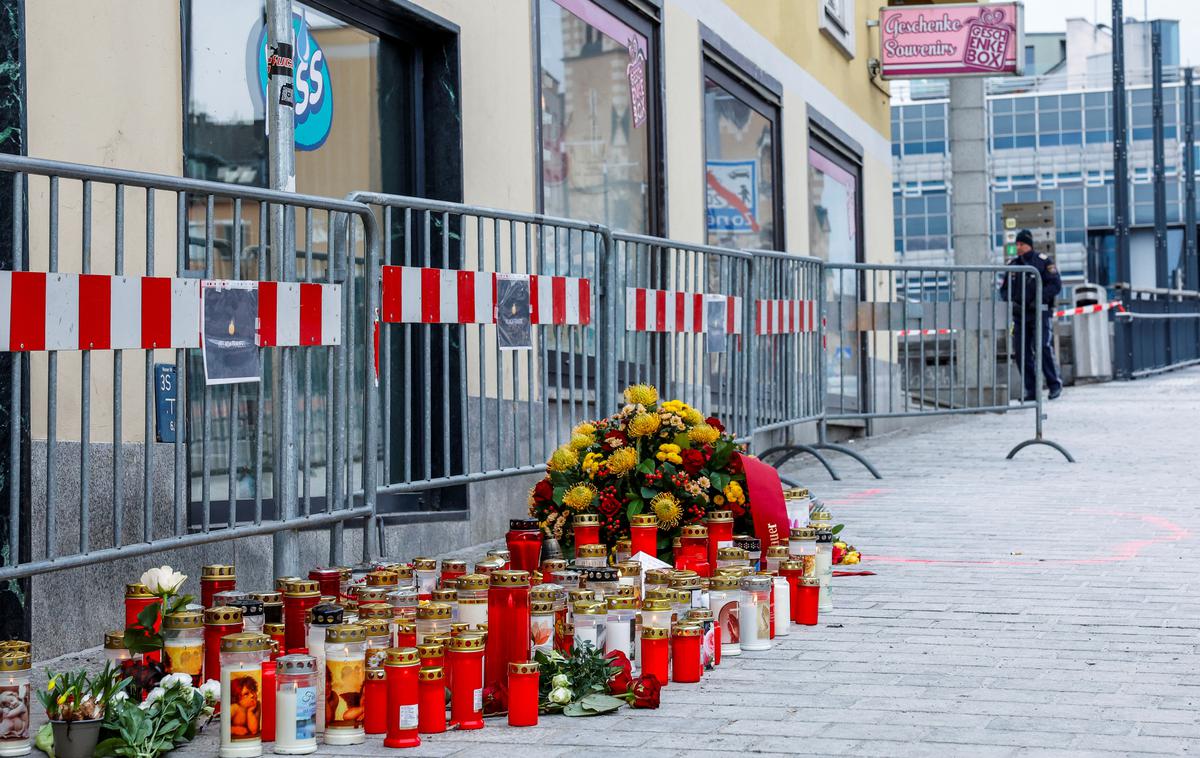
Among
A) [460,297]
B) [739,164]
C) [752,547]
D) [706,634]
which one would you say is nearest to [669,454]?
[752,547]

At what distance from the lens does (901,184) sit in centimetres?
9312

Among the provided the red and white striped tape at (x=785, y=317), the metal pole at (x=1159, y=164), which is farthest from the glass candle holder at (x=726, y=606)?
the metal pole at (x=1159, y=164)

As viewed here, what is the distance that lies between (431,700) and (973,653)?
76.3 inches

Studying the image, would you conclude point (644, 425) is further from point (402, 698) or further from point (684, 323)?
point (402, 698)

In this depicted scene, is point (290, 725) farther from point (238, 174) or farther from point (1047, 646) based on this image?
point (238, 174)

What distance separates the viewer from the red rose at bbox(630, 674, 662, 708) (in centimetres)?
462

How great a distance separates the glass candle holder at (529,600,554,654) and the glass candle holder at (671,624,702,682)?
42 cm

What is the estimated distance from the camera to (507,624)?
15.5 ft

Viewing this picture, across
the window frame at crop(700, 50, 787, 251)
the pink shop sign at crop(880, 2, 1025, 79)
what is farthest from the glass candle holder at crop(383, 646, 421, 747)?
the pink shop sign at crop(880, 2, 1025, 79)

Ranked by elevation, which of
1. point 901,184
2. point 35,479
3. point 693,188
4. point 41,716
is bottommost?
point 41,716

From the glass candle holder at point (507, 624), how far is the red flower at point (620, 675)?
26 centimetres

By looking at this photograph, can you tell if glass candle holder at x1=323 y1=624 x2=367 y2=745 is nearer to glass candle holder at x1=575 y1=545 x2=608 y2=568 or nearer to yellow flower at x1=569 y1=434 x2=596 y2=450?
glass candle holder at x1=575 y1=545 x2=608 y2=568

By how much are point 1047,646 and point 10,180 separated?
11.9 feet

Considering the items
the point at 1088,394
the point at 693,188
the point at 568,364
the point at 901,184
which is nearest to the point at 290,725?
the point at 568,364
